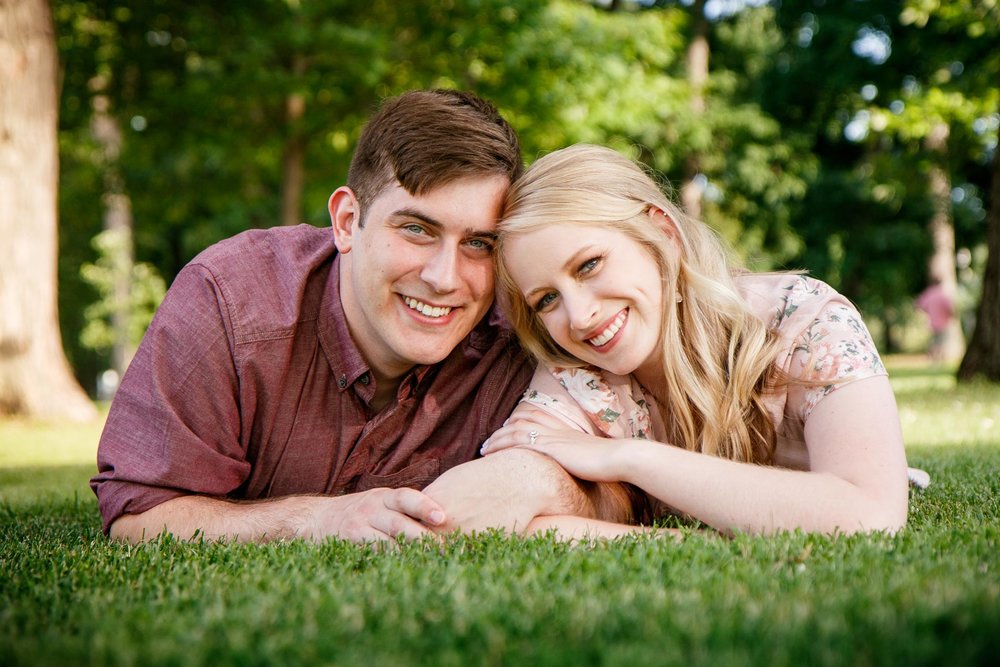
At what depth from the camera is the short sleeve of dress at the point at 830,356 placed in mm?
3357

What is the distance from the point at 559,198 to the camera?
3.64 metres

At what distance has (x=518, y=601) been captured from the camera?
7.27 feet

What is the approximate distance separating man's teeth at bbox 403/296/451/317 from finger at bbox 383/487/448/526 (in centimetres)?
88

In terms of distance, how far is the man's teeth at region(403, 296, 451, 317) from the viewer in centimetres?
387

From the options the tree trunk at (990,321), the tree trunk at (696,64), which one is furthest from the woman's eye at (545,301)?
the tree trunk at (696,64)

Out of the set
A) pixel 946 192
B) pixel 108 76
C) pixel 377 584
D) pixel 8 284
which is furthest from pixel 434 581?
pixel 946 192

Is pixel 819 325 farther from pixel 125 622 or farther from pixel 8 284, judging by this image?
pixel 8 284

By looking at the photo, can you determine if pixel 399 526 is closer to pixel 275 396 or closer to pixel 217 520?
pixel 217 520

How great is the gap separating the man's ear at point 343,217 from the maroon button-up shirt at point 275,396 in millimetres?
150

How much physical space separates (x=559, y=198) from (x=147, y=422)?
1808 millimetres

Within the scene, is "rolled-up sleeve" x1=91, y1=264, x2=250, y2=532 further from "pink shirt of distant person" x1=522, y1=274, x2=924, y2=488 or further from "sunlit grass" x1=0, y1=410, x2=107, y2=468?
"sunlit grass" x1=0, y1=410, x2=107, y2=468

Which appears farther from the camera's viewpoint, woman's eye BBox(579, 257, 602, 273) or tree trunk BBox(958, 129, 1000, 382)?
tree trunk BBox(958, 129, 1000, 382)

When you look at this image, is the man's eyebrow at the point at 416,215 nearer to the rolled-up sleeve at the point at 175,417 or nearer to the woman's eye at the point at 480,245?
the woman's eye at the point at 480,245

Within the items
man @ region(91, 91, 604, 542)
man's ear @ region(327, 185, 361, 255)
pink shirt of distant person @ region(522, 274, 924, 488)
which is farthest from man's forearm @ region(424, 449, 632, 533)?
man's ear @ region(327, 185, 361, 255)
